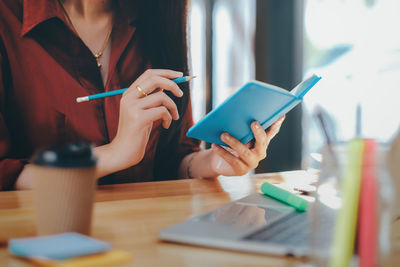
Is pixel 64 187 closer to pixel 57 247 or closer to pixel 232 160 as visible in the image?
pixel 57 247

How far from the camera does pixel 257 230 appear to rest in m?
0.69

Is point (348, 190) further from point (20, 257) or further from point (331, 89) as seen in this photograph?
point (331, 89)

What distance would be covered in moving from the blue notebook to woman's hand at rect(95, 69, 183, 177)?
0.26 meters

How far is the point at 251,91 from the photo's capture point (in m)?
0.94

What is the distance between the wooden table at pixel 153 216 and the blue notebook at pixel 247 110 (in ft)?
0.51

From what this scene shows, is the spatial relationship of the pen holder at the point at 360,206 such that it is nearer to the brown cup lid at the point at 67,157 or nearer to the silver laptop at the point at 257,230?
the silver laptop at the point at 257,230

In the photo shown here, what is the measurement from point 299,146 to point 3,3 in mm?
1636

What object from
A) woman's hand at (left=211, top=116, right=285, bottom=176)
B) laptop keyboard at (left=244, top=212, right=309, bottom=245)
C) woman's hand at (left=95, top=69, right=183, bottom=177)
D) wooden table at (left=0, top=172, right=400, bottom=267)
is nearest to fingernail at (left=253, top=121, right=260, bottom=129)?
woman's hand at (left=211, top=116, right=285, bottom=176)

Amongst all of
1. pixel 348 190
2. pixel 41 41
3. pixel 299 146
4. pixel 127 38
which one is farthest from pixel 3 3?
pixel 299 146

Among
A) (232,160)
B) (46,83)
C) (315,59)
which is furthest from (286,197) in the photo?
→ (315,59)

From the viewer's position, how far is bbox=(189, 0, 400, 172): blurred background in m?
2.28

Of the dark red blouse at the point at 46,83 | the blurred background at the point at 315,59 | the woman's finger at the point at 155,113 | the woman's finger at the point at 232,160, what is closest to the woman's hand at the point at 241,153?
the woman's finger at the point at 232,160

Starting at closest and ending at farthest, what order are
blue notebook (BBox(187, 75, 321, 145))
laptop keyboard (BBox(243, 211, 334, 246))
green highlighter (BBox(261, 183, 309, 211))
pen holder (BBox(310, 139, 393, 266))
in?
1. pen holder (BBox(310, 139, 393, 266))
2. laptop keyboard (BBox(243, 211, 334, 246))
3. green highlighter (BBox(261, 183, 309, 211))
4. blue notebook (BBox(187, 75, 321, 145))

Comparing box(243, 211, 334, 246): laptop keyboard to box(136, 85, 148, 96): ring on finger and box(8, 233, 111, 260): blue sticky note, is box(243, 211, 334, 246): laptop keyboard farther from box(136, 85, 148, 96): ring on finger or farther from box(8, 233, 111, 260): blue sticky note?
box(136, 85, 148, 96): ring on finger
